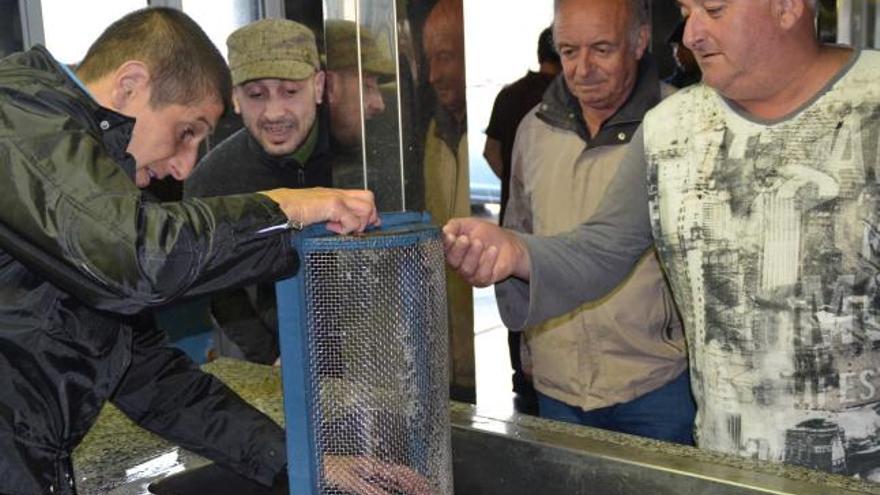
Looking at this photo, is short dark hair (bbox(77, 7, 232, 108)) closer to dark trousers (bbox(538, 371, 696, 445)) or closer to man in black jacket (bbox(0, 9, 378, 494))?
man in black jacket (bbox(0, 9, 378, 494))

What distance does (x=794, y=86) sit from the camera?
61.6 inches

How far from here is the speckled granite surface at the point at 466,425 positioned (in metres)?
1.34

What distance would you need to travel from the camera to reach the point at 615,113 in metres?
2.49

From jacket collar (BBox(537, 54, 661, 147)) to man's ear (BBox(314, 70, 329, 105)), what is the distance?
534 mm

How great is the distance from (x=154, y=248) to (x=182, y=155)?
13.6 inches

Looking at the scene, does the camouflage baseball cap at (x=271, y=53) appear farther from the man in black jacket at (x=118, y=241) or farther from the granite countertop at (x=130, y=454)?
the man in black jacket at (x=118, y=241)

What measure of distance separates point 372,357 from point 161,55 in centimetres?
43

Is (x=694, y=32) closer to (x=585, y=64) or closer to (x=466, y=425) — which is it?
(x=466, y=425)

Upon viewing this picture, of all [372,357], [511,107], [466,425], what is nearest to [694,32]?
[466,425]

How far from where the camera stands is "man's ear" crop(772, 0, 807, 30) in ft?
5.13

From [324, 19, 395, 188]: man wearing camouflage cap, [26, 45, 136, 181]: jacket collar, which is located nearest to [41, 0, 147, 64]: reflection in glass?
[324, 19, 395, 188]: man wearing camouflage cap

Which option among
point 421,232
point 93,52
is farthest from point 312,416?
point 93,52

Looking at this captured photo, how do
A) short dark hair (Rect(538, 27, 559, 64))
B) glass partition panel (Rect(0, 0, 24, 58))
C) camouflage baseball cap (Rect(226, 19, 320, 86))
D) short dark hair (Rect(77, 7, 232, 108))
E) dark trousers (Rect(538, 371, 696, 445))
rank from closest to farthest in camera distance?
short dark hair (Rect(77, 7, 232, 108))
dark trousers (Rect(538, 371, 696, 445))
camouflage baseball cap (Rect(226, 19, 320, 86))
short dark hair (Rect(538, 27, 559, 64))
glass partition panel (Rect(0, 0, 24, 58))

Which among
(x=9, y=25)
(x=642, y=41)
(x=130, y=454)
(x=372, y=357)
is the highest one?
(x=9, y=25)
